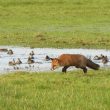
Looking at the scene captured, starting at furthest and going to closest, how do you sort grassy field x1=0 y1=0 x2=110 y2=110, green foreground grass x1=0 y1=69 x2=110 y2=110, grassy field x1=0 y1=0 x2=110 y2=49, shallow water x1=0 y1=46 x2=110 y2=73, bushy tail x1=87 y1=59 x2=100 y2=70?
grassy field x1=0 y1=0 x2=110 y2=49 < shallow water x1=0 y1=46 x2=110 y2=73 < bushy tail x1=87 y1=59 x2=100 y2=70 < grassy field x1=0 y1=0 x2=110 y2=110 < green foreground grass x1=0 y1=69 x2=110 y2=110

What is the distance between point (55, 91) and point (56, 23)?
30.0 meters

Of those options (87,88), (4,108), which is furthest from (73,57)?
(4,108)

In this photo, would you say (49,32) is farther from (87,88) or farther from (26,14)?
(87,88)

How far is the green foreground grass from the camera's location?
11.8m

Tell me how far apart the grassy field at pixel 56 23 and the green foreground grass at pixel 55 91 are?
12000 millimetres

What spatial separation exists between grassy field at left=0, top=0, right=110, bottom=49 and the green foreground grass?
12.0 m

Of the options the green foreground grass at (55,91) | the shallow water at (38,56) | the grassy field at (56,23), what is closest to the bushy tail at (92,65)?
the green foreground grass at (55,91)

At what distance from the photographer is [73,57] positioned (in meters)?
18.9

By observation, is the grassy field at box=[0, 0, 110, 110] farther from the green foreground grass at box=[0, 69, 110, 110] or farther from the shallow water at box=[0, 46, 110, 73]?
the shallow water at box=[0, 46, 110, 73]

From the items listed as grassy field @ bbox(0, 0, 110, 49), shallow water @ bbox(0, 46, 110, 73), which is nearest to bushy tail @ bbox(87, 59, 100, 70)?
shallow water @ bbox(0, 46, 110, 73)

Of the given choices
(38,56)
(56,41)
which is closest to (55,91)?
(38,56)

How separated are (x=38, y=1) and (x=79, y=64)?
136 feet

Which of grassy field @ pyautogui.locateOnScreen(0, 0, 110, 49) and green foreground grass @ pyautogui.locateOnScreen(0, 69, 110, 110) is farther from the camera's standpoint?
grassy field @ pyautogui.locateOnScreen(0, 0, 110, 49)

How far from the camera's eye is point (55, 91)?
14.2m
